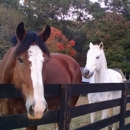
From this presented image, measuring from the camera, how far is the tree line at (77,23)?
21.0 metres

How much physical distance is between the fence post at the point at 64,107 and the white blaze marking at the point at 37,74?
685mm

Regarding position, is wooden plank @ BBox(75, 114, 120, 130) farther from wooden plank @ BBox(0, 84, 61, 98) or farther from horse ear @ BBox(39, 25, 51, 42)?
horse ear @ BBox(39, 25, 51, 42)

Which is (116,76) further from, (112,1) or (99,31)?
(112,1)

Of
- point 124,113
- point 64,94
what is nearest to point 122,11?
point 124,113

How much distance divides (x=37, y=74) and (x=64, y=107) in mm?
863

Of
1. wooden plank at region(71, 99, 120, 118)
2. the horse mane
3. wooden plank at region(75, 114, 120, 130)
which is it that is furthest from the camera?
wooden plank at region(75, 114, 120, 130)

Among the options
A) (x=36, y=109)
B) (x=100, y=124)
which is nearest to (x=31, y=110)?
(x=36, y=109)

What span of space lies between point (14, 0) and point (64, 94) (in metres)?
27.6

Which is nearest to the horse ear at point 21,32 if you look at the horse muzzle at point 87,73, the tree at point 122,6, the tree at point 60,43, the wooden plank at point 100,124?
the wooden plank at point 100,124

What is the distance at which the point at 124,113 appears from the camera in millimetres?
5203

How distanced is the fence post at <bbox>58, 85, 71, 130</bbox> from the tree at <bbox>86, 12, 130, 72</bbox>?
19116mm

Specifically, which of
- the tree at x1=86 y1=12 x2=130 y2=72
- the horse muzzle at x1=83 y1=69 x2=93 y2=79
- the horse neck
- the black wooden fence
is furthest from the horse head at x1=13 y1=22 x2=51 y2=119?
the tree at x1=86 y1=12 x2=130 y2=72

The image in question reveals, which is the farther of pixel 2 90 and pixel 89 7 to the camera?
pixel 89 7

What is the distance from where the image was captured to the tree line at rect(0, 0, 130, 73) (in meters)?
21.0
